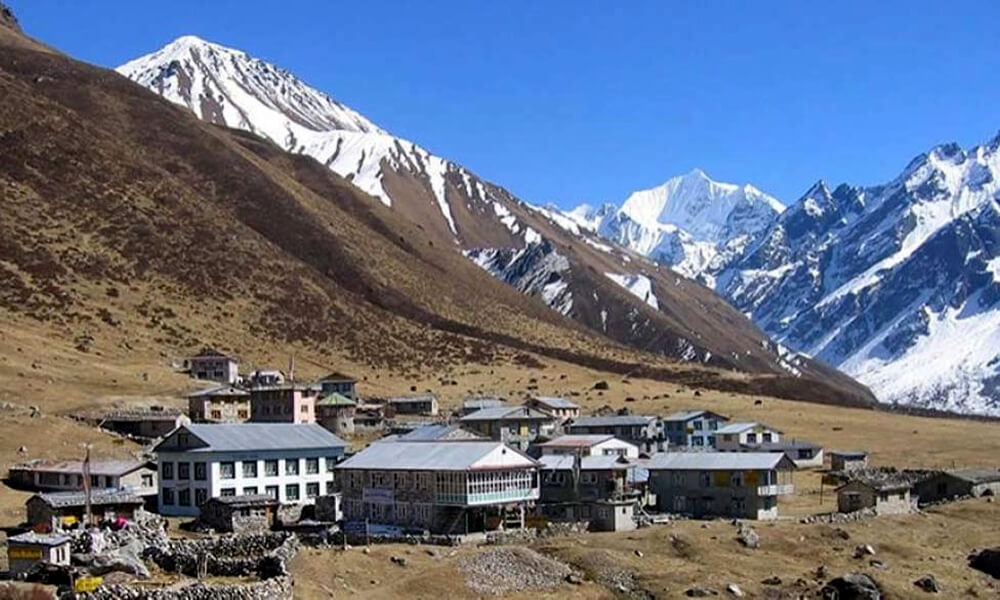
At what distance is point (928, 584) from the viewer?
6625cm

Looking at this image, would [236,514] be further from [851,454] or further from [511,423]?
[851,454]

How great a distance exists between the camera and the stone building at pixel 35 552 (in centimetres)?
5584

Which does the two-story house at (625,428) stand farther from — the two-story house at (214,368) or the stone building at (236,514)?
the stone building at (236,514)

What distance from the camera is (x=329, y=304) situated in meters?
192

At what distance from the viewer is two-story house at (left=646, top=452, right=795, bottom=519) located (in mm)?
84188

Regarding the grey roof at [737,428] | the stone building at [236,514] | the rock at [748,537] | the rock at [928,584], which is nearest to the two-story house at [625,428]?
the grey roof at [737,428]

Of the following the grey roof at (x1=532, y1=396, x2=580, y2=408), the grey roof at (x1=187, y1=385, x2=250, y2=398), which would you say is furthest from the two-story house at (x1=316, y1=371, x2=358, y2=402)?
the grey roof at (x1=532, y1=396, x2=580, y2=408)

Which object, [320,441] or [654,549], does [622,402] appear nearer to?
[320,441]

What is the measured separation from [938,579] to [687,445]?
5406 cm

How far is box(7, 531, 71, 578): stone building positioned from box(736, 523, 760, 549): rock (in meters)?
34.1

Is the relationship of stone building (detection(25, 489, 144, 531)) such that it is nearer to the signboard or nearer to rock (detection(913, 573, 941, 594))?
the signboard

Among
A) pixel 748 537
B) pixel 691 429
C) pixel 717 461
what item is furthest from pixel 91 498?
pixel 691 429

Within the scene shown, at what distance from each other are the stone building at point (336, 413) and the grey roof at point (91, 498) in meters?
44.6

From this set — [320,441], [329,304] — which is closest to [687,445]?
[320,441]
